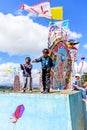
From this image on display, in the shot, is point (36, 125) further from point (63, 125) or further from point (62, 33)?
point (62, 33)

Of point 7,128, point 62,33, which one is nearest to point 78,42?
point 62,33

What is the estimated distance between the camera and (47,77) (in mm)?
7660

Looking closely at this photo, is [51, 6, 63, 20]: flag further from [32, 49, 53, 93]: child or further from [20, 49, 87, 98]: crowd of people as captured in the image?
[32, 49, 53, 93]: child

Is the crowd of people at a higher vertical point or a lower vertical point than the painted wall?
higher

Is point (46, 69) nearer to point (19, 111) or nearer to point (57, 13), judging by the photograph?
point (19, 111)

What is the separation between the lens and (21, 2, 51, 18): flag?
11727mm

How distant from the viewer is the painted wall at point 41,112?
6.48 metres

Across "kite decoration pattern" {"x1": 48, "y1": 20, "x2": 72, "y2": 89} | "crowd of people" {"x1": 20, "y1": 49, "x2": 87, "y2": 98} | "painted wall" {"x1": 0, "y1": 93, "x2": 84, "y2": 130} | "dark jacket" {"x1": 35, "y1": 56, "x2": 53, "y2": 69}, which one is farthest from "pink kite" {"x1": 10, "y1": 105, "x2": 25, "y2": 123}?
"kite decoration pattern" {"x1": 48, "y1": 20, "x2": 72, "y2": 89}

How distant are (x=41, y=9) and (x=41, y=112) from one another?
255 inches

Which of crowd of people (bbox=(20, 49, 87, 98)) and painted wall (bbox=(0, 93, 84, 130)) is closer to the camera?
painted wall (bbox=(0, 93, 84, 130))

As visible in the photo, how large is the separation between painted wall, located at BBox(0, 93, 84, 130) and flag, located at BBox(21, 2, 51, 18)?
17.9 ft

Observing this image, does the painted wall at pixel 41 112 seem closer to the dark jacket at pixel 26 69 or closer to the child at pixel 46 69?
the child at pixel 46 69

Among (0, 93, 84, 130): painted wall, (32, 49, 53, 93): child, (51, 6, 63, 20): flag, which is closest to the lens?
(0, 93, 84, 130): painted wall

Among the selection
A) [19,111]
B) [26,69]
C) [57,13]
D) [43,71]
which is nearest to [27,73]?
[26,69]
